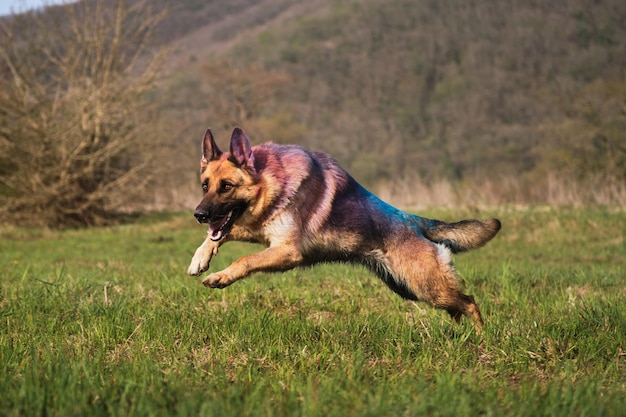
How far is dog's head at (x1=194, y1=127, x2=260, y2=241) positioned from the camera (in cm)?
467

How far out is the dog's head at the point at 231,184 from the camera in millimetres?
4672

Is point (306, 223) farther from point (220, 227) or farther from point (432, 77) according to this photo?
point (432, 77)

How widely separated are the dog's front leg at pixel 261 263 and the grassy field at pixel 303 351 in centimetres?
36

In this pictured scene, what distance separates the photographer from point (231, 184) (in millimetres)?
4703

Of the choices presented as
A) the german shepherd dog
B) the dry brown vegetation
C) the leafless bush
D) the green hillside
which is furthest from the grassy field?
the green hillside

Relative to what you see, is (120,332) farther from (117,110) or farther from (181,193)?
(181,193)

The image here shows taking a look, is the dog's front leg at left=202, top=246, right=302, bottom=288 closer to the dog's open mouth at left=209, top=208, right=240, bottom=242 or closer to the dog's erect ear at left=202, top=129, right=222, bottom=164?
the dog's open mouth at left=209, top=208, right=240, bottom=242

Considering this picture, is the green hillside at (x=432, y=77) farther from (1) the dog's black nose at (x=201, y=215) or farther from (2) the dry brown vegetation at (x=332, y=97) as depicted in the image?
(1) the dog's black nose at (x=201, y=215)

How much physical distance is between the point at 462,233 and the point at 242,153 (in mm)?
1994

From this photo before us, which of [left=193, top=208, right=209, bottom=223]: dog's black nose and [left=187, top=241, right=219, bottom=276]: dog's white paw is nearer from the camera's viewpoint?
[left=193, top=208, right=209, bottom=223]: dog's black nose

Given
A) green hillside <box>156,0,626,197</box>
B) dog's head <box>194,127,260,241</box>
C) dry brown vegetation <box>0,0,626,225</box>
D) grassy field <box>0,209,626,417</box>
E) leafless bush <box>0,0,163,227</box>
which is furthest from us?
green hillside <box>156,0,626,197</box>

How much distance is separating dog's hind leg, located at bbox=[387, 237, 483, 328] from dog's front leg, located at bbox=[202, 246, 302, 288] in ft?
2.62

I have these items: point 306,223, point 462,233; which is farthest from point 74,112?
point 306,223

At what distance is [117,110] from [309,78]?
65.1 metres
